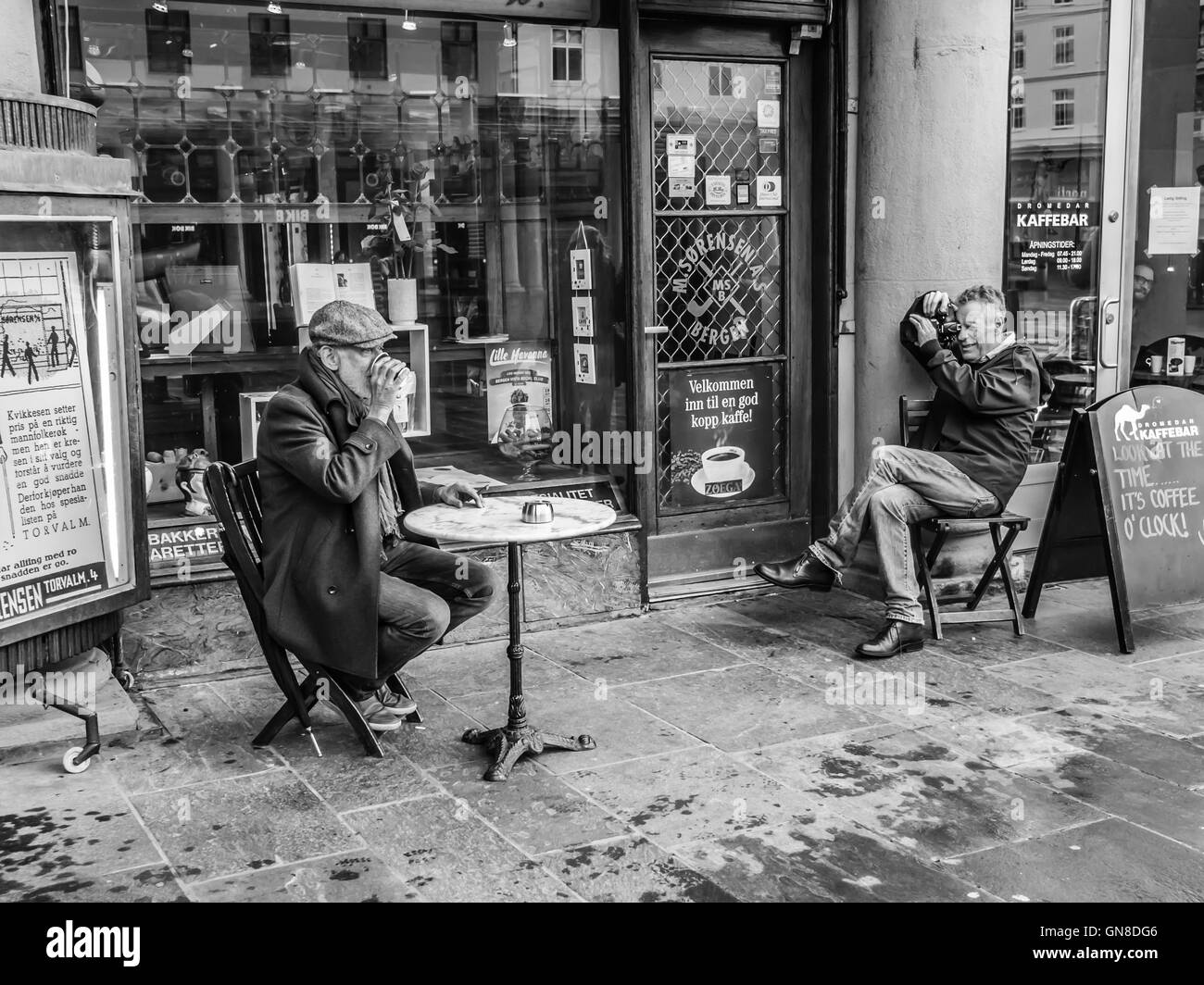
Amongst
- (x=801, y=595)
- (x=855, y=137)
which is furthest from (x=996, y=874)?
(x=855, y=137)

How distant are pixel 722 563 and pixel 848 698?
1627 millimetres

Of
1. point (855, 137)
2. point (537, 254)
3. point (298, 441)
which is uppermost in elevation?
point (855, 137)

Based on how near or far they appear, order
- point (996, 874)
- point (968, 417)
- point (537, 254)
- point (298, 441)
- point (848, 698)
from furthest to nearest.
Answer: point (537, 254) < point (968, 417) < point (848, 698) < point (298, 441) < point (996, 874)

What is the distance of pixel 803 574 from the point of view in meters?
6.16

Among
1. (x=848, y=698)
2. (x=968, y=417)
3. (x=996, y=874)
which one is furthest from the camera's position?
(x=968, y=417)

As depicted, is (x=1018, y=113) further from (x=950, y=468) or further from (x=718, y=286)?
(x=950, y=468)

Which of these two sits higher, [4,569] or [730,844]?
[4,569]

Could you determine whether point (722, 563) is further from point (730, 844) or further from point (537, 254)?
point (730, 844)

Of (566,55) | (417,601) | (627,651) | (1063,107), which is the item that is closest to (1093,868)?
(417,601)

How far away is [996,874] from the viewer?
152 inches

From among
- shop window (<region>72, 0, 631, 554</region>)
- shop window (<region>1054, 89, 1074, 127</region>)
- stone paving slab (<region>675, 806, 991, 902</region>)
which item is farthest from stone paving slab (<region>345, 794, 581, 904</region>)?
shop window (<region>1054, 89, 1074, 127</region>)

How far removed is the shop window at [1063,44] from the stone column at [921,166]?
1.74ft

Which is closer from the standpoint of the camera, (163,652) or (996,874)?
(996,874)

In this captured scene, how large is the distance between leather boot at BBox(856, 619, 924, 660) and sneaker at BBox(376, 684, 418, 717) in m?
1.99
